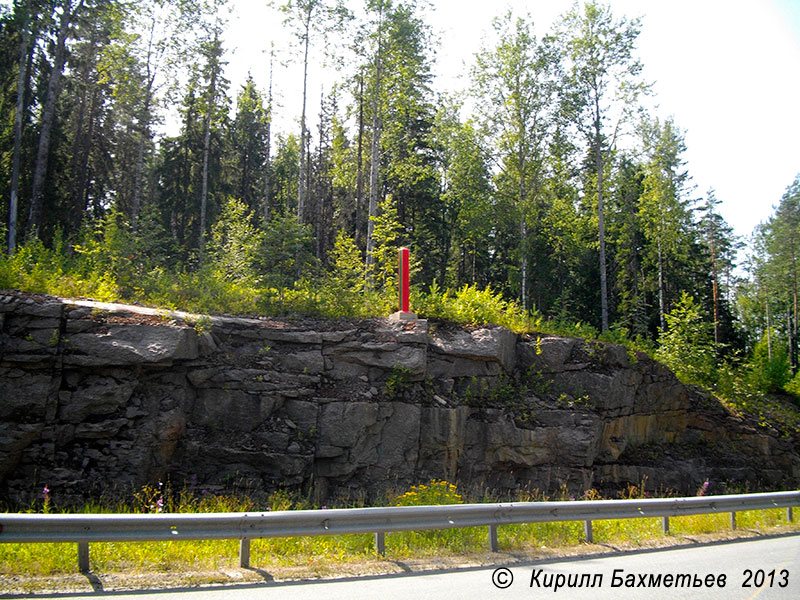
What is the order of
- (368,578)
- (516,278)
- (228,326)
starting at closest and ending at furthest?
(368,578) → (228,326) → (516,278)

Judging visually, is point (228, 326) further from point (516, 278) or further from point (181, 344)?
point (516, 278)

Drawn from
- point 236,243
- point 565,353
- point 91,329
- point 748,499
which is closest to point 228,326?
point 91,329

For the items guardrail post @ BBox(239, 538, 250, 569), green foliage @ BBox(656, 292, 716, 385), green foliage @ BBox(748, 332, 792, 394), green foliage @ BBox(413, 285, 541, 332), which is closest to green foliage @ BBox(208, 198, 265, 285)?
green foliage @ BBox(413, 285, 541, 332)

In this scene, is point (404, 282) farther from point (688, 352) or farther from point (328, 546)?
point (688, 352)

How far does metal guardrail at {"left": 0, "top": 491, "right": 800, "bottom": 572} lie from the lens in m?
5.05

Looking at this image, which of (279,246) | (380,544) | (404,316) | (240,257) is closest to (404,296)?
(404,316)

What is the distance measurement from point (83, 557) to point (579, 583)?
15.4 feet

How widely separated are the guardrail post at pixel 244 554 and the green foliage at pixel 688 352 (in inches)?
637

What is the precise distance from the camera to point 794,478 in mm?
17453

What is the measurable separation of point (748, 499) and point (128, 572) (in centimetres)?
923
